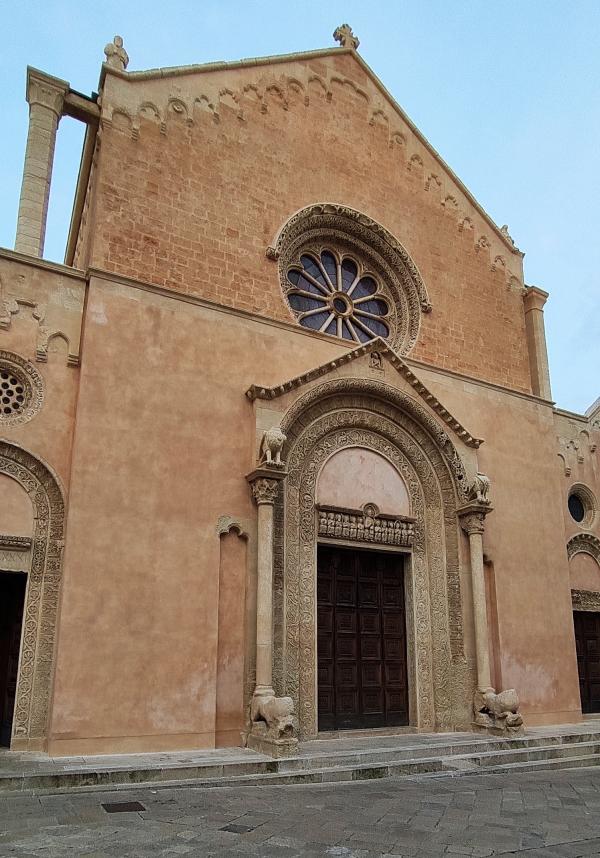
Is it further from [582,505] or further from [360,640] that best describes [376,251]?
[360,640]

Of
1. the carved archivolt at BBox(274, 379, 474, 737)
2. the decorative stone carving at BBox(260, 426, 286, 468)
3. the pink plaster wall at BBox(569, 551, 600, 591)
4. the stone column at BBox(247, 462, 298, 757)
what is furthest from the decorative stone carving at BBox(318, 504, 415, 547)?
the pink plaster wall at BBox(569, 551, 600, 591)

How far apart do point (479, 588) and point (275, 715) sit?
15.1 ft

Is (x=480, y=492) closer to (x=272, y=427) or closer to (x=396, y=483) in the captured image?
(x=396, y=483)

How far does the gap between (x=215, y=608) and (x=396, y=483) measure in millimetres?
4171

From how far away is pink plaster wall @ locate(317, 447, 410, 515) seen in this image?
11.8m

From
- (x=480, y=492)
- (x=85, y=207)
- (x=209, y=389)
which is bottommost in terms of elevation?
(x=480, y=492)

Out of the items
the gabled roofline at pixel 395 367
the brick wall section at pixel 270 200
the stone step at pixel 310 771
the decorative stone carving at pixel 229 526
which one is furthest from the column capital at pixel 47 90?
the stone step at pixel 310 771

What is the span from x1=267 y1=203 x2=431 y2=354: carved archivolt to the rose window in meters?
0.20

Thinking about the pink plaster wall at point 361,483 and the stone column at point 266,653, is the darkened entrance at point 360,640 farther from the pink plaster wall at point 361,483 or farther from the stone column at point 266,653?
the stone column at point 266,653

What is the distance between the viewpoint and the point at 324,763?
29.1 feet

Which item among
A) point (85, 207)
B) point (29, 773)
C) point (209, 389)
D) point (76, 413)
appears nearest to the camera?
point (29, 773)

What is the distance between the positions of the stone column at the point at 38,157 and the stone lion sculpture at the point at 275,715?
7408 millimetres

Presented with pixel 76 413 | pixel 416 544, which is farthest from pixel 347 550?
pixel 76 413

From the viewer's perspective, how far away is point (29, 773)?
24.2ft
